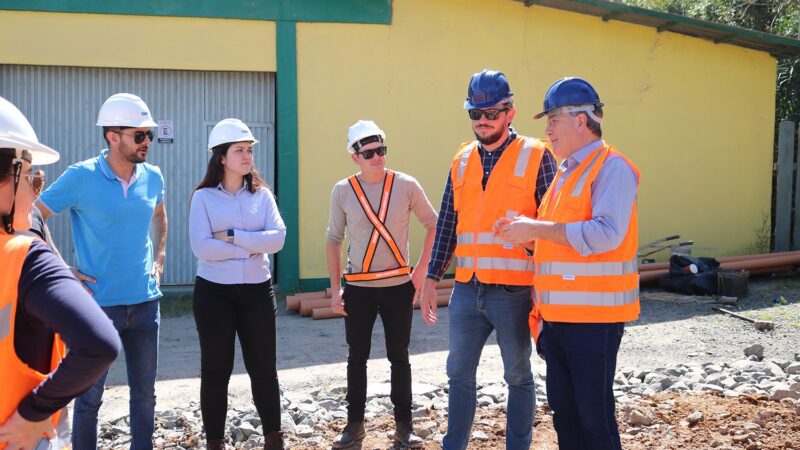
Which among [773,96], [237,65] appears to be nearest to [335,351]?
[237,65]

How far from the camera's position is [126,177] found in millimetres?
4613

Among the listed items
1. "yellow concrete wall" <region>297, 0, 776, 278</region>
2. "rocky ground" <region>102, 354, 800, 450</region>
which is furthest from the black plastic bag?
"rocky ground" <region>102, 354, 800, 450</region>

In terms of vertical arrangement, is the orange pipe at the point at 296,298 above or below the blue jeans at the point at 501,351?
below

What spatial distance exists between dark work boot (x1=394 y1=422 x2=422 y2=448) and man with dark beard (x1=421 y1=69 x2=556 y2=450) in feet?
1.98

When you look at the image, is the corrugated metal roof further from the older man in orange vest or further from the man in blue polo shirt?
the man in blue polo shirt

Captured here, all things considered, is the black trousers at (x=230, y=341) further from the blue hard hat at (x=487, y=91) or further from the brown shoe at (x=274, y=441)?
the blue hard hat at (x=487, y=91)

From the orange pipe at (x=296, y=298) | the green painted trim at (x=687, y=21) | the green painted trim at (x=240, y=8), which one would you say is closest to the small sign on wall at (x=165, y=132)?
the green painted trim at (x=240, y=8)

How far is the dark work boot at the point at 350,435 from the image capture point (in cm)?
513

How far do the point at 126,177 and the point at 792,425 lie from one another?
14.5ft

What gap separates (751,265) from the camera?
1115 cm

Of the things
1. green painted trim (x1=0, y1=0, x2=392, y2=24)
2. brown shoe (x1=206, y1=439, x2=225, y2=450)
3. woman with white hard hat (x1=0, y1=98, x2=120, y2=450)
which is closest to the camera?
woman with white hard hat (x1=0, y1=98, x2=120, y2=450)

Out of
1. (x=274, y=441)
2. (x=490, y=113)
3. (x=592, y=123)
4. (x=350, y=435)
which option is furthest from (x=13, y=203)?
(x=350, y=435)

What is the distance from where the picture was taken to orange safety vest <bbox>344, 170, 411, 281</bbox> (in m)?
5.15

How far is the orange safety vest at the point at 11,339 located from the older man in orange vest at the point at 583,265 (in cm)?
223
